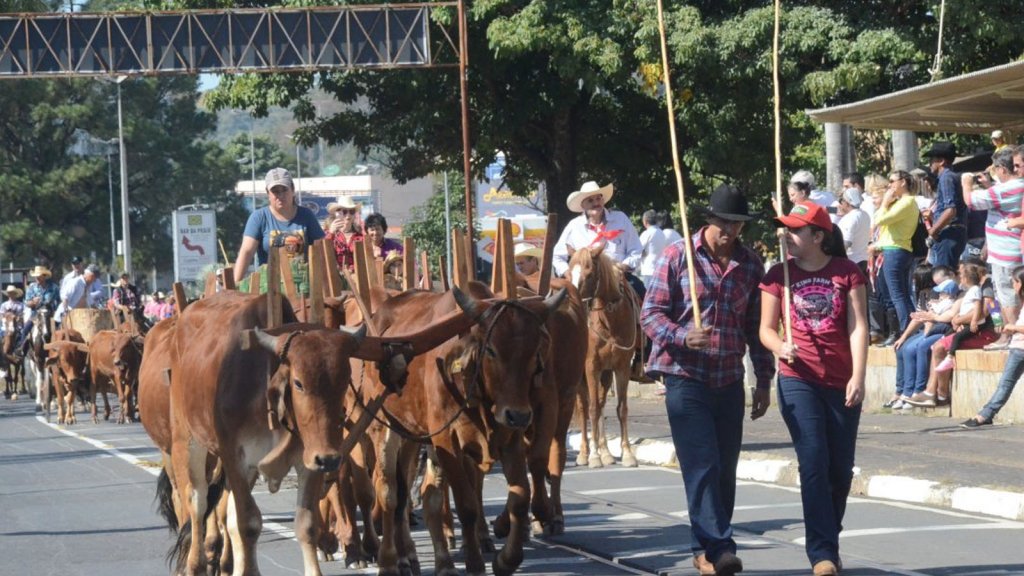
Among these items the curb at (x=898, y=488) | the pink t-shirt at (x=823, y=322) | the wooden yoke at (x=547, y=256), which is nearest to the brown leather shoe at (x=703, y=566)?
the pink t-shirt at (x=823, y=322)

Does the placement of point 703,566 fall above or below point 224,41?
below

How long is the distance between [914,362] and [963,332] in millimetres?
748

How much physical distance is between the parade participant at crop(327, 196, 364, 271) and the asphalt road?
2.02 metres

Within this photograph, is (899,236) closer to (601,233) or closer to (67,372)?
(601,233)

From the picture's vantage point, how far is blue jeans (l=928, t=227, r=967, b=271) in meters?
19.1

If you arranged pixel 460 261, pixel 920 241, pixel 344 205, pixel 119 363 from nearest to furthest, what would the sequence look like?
pixel 460 261
pixel 344 205
pixel 920 241
pixel 119 363

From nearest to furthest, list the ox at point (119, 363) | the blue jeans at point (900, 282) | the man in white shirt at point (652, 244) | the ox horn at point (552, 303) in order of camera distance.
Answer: the ox horn at point (552, 303)
the blue jeans at point (900, 282)
the man in white shirt at point (652, 244)
the ox at point (119, 363)

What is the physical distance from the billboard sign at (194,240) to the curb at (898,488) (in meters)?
35.8

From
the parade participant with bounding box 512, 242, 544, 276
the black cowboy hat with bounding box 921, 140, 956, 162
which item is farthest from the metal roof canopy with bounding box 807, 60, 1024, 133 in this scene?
the parade participant with bounding box 512, 242, 544, 276

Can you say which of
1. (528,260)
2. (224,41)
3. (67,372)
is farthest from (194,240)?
(528,260)

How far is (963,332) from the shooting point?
17.4m

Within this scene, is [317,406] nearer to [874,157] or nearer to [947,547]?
[947,547]

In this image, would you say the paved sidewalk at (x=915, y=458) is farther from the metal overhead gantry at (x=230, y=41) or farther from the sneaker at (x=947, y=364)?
the metal overhead gantry at (x=230, y=41)

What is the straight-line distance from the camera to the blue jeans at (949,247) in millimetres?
19062
